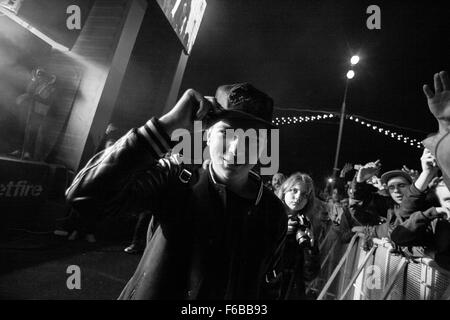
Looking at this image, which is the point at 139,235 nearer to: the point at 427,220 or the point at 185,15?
the point at 427,220

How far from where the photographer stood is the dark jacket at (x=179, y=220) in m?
1.13

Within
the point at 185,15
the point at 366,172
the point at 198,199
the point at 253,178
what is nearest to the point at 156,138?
the point at 198,199

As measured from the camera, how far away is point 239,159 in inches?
59.8

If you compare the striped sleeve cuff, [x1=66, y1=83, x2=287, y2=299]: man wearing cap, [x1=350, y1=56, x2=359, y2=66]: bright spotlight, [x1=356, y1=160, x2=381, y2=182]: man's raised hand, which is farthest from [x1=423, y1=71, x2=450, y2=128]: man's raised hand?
[x1=350, y1=56, x2=359, y2=66]: bright spotlight

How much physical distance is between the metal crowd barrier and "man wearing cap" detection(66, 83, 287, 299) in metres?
2.50

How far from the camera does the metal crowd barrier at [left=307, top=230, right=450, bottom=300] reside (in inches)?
115

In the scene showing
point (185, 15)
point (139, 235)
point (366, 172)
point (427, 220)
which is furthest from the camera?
point (185, 15)

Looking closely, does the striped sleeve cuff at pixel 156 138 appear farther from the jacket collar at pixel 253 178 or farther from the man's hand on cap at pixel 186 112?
the jacket collar at pixel 253 178

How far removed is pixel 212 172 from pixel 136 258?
4.44 meters

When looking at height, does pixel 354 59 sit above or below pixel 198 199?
above

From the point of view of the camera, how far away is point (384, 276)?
3.69 m

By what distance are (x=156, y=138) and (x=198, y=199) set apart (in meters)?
0.48
